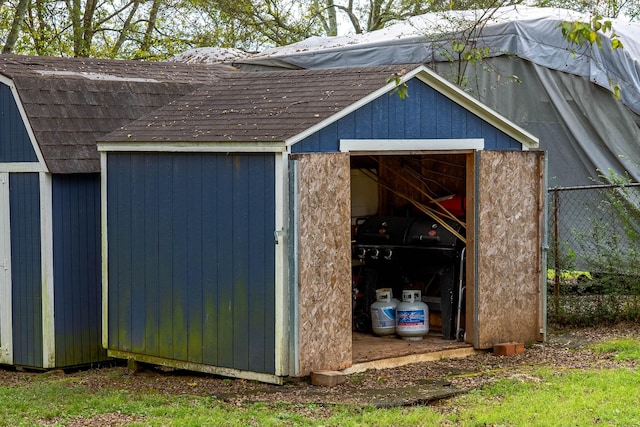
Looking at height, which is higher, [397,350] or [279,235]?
[279,235]

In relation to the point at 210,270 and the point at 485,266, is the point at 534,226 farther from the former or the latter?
the point at 210,270

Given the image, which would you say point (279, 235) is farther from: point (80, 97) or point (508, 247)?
point (80, 97)

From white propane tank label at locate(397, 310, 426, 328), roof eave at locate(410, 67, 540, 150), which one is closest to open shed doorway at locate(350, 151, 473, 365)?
white propane tank label at locate(397, 310, 426, 328)

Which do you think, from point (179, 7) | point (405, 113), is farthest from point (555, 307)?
point (179, 7)

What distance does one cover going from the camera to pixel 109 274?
10.1m

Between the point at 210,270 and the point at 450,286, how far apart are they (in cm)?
281

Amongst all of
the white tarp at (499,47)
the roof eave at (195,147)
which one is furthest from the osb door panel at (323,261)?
the white tarp at (499,47)

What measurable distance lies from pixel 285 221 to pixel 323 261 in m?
0.51

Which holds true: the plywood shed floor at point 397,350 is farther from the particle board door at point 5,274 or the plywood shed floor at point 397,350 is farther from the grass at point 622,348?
the particle board door at point 5,274

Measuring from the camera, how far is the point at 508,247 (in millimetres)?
10453

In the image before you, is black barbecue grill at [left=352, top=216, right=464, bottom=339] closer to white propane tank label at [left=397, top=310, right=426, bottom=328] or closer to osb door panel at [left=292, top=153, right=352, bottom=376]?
white propane tank label at [left=397, top=310, right=426, bottom=328]

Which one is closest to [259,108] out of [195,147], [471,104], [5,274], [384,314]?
[195,147]

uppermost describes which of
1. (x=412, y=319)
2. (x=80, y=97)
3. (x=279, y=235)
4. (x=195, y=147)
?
(x=80, y=97)

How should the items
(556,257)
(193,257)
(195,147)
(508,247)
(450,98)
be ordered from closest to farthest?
(195,147) < (193,257) < (450,98) < (508,247) < (556,257)
